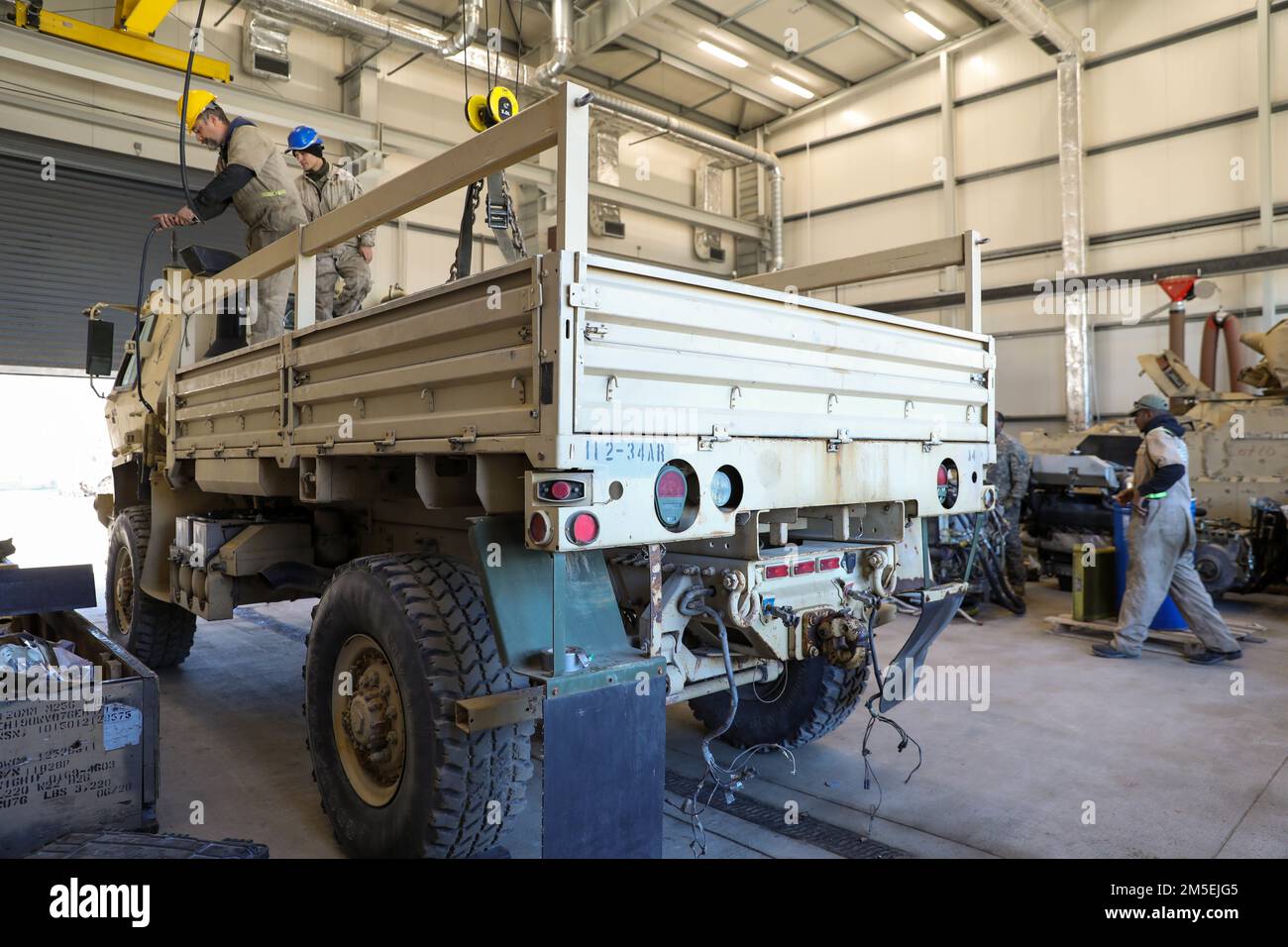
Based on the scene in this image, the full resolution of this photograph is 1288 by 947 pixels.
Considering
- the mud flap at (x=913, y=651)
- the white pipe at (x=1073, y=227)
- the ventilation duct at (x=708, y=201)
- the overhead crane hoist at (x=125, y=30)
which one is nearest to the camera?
the mud flap at (x=913, y=651)

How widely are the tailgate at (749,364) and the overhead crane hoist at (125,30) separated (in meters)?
7.59

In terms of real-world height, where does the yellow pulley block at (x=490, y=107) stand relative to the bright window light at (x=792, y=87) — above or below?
below

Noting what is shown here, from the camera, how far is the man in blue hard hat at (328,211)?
204 inches

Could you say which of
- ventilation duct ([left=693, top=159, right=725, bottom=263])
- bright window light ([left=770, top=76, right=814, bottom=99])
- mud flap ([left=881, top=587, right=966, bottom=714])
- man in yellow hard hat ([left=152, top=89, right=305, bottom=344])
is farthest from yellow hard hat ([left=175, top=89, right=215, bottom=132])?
ventilation duct ([left=693, top=159, right=725, bottom=263])

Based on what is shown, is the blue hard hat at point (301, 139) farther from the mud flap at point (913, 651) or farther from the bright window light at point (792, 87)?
the bright window light at point (792, 87)

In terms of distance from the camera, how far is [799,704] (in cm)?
391

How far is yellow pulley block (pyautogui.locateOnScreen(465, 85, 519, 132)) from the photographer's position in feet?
15.5

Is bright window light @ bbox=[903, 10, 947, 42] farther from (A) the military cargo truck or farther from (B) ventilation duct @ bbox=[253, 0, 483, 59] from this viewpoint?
(A) the military cargo truck

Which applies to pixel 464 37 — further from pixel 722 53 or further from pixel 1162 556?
pixel 1162 556

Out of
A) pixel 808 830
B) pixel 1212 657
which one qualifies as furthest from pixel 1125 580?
pixel 808 830

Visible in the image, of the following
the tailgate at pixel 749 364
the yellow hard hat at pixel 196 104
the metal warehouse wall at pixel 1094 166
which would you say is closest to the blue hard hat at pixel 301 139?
the yellow hard hat at pixel 196 104

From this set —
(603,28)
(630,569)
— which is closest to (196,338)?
(630,569)

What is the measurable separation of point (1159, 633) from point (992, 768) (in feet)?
11.4

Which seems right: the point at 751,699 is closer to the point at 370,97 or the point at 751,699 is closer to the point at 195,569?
the point at 195,569
